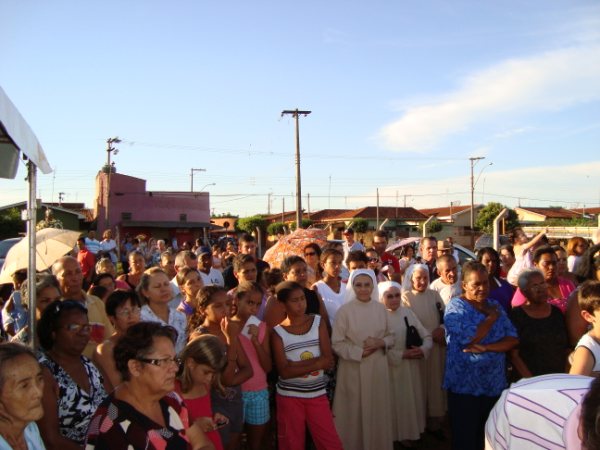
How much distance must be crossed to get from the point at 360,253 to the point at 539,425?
461 cm

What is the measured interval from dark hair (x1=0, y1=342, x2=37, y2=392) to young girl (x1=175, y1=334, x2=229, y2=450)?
121 centimetres

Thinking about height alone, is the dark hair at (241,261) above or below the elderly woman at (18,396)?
above

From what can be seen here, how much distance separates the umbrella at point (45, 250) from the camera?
210 inches

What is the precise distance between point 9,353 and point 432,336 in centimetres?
433

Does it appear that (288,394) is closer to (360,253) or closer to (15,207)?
(360,253)

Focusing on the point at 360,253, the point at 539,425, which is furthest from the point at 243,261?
the point at 539,425

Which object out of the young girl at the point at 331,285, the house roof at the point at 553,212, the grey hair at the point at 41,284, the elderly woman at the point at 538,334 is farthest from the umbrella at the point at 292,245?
the house roof at the point at 553,212

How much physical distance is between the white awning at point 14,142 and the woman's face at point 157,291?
1529 mm

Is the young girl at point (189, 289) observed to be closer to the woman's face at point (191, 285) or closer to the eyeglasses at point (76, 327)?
the woman's face at point (191, 285)

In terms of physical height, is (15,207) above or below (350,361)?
above

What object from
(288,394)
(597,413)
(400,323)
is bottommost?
(288,394)

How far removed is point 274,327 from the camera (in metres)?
4.86

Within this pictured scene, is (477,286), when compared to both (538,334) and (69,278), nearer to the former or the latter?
(538,334)

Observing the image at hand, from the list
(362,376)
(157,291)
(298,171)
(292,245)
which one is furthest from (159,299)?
(298,171)
